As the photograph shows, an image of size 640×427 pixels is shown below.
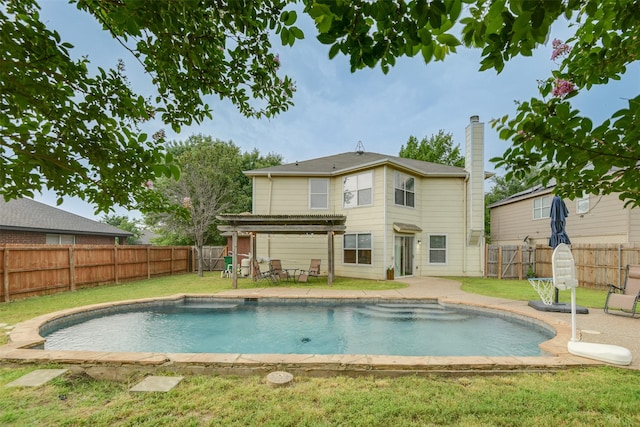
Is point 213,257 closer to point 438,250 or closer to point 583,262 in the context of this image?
point 438,250

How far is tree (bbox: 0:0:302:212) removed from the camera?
1.99 metres

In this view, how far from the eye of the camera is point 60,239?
1736 cm

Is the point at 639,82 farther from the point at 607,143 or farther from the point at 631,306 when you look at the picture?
the point at 631,306

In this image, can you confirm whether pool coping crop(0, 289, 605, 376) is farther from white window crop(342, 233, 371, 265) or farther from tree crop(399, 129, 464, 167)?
tree crop(399, 129, 464, 167)

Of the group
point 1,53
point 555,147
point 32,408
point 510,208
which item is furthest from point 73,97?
point 510,208

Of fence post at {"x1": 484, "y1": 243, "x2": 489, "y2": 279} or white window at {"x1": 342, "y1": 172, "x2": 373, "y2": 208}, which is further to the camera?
fence post at {"x1": 484, "y1": 243, "x2": 489, "y2": 279}

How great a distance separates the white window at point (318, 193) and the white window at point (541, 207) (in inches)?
475

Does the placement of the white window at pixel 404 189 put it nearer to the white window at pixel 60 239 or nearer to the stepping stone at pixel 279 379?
the stepping stone at pixel 279 379

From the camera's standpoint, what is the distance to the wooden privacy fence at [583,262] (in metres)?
10.9

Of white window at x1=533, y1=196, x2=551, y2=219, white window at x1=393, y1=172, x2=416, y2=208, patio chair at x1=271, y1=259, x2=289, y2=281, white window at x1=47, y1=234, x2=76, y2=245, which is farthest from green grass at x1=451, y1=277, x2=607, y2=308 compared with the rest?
white window at x1=47, y1=234, x2=76, y2=245

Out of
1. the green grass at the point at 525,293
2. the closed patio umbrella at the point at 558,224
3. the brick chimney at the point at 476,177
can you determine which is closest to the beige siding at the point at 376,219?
the brick chimney at the point at 476,177

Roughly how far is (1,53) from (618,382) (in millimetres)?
6630

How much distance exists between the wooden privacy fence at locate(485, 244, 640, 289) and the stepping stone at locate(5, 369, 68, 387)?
51.3ft

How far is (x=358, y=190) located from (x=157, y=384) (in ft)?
40.4
